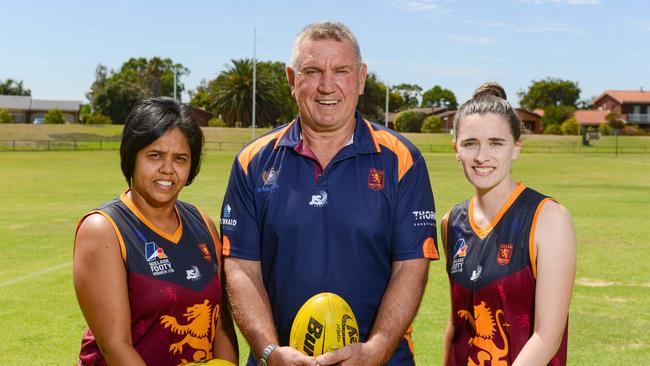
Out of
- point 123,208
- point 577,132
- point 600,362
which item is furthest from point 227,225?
point 577,132

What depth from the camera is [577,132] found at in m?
82.7

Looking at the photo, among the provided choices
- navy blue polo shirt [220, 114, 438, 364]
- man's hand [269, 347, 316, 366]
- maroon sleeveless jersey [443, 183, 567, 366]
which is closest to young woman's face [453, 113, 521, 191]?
maroon sleeveless jersey [443, 183, 567, 366]

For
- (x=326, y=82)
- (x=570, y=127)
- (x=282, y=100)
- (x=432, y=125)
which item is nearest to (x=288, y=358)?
(x=326, y=82)

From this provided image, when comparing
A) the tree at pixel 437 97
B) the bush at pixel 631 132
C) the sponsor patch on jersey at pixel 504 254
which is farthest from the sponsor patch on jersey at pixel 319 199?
the tree at pixel 437 97

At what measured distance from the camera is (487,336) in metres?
3.48

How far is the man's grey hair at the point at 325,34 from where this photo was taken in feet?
11.6

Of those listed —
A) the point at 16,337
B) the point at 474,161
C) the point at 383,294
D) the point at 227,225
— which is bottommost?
the point at 16,337

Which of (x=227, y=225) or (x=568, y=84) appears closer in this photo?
(x=227, y=225)

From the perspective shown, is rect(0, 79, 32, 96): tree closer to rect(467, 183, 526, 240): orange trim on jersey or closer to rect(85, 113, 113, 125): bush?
rect(85, 113, 113, 125): bush

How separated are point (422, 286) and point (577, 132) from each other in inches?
3318

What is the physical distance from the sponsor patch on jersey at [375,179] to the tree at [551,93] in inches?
4695

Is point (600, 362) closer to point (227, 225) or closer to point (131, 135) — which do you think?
point (227, 225)

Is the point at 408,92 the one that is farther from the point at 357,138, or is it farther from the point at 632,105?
the point at 357,138

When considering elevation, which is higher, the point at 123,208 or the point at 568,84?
the point at 568,84
